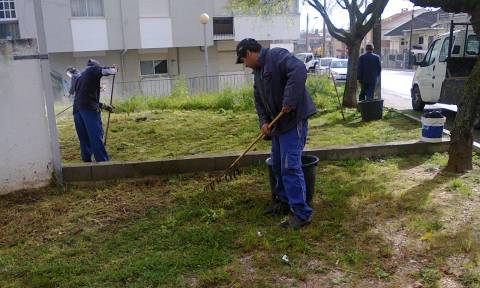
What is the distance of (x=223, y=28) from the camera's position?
25.7m

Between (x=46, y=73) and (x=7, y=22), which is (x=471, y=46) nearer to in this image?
(x=46, y=73)

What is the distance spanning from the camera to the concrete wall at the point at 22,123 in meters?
5.19

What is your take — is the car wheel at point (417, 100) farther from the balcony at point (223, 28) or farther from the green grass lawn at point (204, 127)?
the balcony at point (223, 28)

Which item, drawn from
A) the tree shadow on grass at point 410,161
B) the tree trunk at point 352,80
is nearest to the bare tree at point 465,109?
the tree shadow on grass at point 410,161

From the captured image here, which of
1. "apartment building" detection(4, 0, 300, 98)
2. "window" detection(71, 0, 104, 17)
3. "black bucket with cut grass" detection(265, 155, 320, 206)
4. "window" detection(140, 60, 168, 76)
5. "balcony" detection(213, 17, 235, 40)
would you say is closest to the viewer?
"black bucket with cut grass" detection(265, 155, 320, 206)

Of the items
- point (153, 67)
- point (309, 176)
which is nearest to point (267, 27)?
point (153, 67)

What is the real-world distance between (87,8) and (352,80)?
14444 mm

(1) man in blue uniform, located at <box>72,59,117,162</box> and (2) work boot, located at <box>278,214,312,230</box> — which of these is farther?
(1) man in blue uniform, located at <box>72,59,117,162</box>

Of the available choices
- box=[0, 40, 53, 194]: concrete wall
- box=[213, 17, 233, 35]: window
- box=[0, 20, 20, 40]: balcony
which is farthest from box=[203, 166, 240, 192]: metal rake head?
Answer: box=[213, 17, 233, 35]: window

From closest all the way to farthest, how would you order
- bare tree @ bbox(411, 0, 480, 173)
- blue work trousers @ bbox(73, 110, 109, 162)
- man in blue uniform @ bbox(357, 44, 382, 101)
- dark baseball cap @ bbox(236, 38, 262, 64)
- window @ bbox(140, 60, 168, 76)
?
dark baseball cap @ bbox(236, 38, 262, 64) < bare tree @ bbox(411, 0, 480, 173) < blue work trousers @ bbox(73, 110, 109, 162) < man in blue uniform @ bbox(357, 44, 382, 101) < window @ bbox(140, 60, 168, 76)

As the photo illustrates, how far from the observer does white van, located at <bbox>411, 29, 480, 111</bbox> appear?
386 inches

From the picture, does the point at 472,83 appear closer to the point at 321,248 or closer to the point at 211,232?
the point at 321,248

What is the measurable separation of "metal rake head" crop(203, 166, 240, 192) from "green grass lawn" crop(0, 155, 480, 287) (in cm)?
9

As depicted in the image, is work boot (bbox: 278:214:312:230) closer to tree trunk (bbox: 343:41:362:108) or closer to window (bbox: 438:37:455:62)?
window (bbox: 438:37:455:62)
